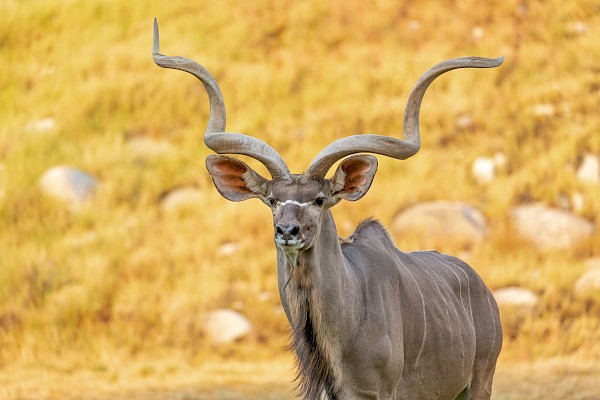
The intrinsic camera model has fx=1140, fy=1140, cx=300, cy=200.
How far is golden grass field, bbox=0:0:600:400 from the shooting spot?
12.3 m

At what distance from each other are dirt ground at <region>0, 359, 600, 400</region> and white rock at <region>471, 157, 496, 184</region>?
12.4 ft

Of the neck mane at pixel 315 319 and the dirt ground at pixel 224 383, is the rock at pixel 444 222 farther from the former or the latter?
the neck mane at pixel 315 319

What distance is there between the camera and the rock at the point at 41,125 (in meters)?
16.3

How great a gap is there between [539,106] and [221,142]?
10.6 metres

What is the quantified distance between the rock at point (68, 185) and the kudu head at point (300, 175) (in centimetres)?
883

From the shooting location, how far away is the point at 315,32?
59.7 feet

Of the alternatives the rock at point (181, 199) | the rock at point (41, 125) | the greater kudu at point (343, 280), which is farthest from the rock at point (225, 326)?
the greater kudu at point (343, 280)

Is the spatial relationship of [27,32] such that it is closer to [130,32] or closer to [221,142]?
[130,32]

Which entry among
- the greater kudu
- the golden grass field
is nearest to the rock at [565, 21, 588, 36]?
the golden grass field

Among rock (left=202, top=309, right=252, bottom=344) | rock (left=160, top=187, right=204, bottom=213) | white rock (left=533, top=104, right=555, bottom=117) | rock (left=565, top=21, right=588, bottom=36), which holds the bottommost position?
rock (left=202, top=309, right=252, bottom=344)

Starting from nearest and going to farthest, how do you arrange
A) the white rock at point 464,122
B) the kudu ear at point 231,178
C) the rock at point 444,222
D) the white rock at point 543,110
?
the kudu ear at point 231,178
the rock at point 444,222
the white rock at point 543,110
the white rock at point 464,122

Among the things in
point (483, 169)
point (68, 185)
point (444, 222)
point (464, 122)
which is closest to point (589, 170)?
point (483, 169)

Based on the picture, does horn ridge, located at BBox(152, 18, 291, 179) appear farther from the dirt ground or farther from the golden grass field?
the golden grass field

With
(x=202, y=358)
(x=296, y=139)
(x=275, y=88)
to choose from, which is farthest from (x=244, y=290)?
(x=275, y=88)
